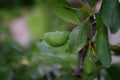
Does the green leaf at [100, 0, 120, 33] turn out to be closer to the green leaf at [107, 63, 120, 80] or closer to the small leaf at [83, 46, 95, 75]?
the small leaf at [83, 46, 95, 75]

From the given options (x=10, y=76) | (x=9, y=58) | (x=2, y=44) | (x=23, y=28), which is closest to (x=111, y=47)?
(x=10, y=76)

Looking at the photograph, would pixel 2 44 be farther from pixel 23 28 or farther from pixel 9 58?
pixel 23 28

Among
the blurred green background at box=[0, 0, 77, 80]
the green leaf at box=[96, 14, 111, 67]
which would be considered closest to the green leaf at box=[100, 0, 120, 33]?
the green leaf at box=[96, 14, 111, 67]

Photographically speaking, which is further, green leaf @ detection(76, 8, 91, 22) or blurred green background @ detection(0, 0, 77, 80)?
blurred green background @ detection(0, 0, 77, 80)

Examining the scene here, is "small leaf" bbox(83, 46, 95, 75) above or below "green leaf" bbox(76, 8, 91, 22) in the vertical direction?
below

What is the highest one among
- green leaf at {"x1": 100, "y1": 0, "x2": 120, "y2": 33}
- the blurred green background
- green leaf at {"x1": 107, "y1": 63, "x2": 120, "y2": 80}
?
green leaf at {"x1": 100, "y1": 0, "x2": 120, "y2": 33}

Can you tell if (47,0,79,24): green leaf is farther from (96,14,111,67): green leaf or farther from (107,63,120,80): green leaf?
(107,63,120,80): green leaf

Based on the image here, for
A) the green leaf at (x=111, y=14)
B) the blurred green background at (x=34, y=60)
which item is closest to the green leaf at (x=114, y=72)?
the blurred green background at (x=34, y=60)

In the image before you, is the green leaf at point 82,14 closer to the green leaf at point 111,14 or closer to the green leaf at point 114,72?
the green leaf at point 111,14

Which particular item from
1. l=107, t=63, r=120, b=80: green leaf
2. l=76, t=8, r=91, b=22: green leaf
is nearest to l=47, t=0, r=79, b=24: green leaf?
l=76, t=8, r=91, b=22: green leaf
